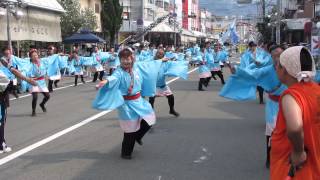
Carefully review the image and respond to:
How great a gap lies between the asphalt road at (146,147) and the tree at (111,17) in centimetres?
4077

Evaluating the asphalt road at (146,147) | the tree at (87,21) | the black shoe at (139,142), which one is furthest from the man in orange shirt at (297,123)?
the tree at (87,21)

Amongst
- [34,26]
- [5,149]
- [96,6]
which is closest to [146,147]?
[5,149]

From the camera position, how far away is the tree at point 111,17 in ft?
179

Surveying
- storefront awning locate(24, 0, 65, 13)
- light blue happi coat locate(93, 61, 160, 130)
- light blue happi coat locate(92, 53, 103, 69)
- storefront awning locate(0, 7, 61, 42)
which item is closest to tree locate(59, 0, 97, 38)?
storefront awning locate(24, 0, 65, 13)

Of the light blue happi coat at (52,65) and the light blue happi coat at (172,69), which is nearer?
the light blue happi coat at (172,69)

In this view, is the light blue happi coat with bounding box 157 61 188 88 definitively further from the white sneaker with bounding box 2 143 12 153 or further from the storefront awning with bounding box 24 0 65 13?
the storefront awning with bounding box 24 0 65 13

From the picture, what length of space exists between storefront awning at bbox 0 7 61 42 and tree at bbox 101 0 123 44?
23305mm

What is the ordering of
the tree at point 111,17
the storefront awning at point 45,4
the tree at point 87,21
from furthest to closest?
the tree at point 111,17 → the tree at point 87,21 → the storefront awning at point 45,4

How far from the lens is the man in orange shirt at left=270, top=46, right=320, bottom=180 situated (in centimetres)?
346

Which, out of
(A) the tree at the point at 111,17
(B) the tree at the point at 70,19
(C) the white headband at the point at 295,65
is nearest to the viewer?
(C) the white headband at the point at 295,65

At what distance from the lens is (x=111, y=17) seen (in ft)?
179

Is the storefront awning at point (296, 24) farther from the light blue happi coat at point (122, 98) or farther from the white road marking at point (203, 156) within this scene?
the light blue happi coat at point (122, 98)

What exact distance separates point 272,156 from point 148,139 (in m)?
5.81

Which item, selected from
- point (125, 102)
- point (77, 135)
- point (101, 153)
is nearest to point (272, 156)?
point (125, 102)
